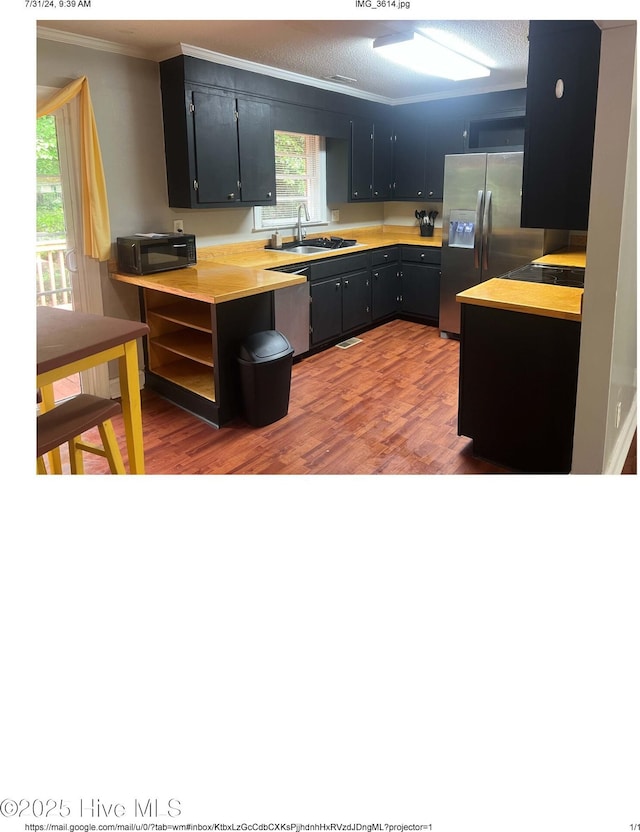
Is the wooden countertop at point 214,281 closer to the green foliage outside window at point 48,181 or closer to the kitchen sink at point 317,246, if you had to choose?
the green foliage outside window at point 48,181

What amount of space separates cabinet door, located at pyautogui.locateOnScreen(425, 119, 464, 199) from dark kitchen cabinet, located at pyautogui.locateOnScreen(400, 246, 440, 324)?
1.86ft

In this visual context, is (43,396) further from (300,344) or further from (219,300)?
(300,344)

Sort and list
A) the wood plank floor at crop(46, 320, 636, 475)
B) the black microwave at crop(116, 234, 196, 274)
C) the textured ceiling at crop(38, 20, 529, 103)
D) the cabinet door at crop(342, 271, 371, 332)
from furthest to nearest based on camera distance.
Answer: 1. the cabinet door at crop(342, 271, 371, 332)
2. the black microwave at crop(116, 234, 196, 274)
3. the textured ceiling at crop(38, 20, 529, 103)
4. the wood plank floor at crop(46, 320, 636, 475)

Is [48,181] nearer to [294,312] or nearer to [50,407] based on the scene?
[50,407]

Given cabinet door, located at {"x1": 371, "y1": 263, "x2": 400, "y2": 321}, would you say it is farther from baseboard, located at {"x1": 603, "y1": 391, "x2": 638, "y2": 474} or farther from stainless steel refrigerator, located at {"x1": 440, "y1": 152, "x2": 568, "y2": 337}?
baseboard, located at {"x1": 603, "y1": 391, "x2": 638, "y2": 474}

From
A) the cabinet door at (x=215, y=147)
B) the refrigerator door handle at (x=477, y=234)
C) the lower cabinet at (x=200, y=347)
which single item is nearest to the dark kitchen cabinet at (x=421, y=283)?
the refrigerator door handle at (x=477, y=234)

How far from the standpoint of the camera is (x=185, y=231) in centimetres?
396

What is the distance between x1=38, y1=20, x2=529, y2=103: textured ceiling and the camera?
299 centimetres

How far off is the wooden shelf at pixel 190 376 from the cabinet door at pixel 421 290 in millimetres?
2452

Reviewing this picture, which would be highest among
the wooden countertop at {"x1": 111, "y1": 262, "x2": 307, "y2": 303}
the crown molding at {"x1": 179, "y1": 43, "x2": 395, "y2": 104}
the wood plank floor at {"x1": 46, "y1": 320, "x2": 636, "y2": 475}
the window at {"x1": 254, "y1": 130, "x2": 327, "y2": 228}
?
the crown molding at {"x1": 179, "y1": 43, "x2": 395, "y2": 104}

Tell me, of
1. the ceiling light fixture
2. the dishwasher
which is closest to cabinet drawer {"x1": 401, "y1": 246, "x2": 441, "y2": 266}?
the ceiling light fixture

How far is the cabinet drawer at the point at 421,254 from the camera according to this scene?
5250mm

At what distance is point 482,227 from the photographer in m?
4.62

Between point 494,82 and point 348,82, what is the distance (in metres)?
1.21
